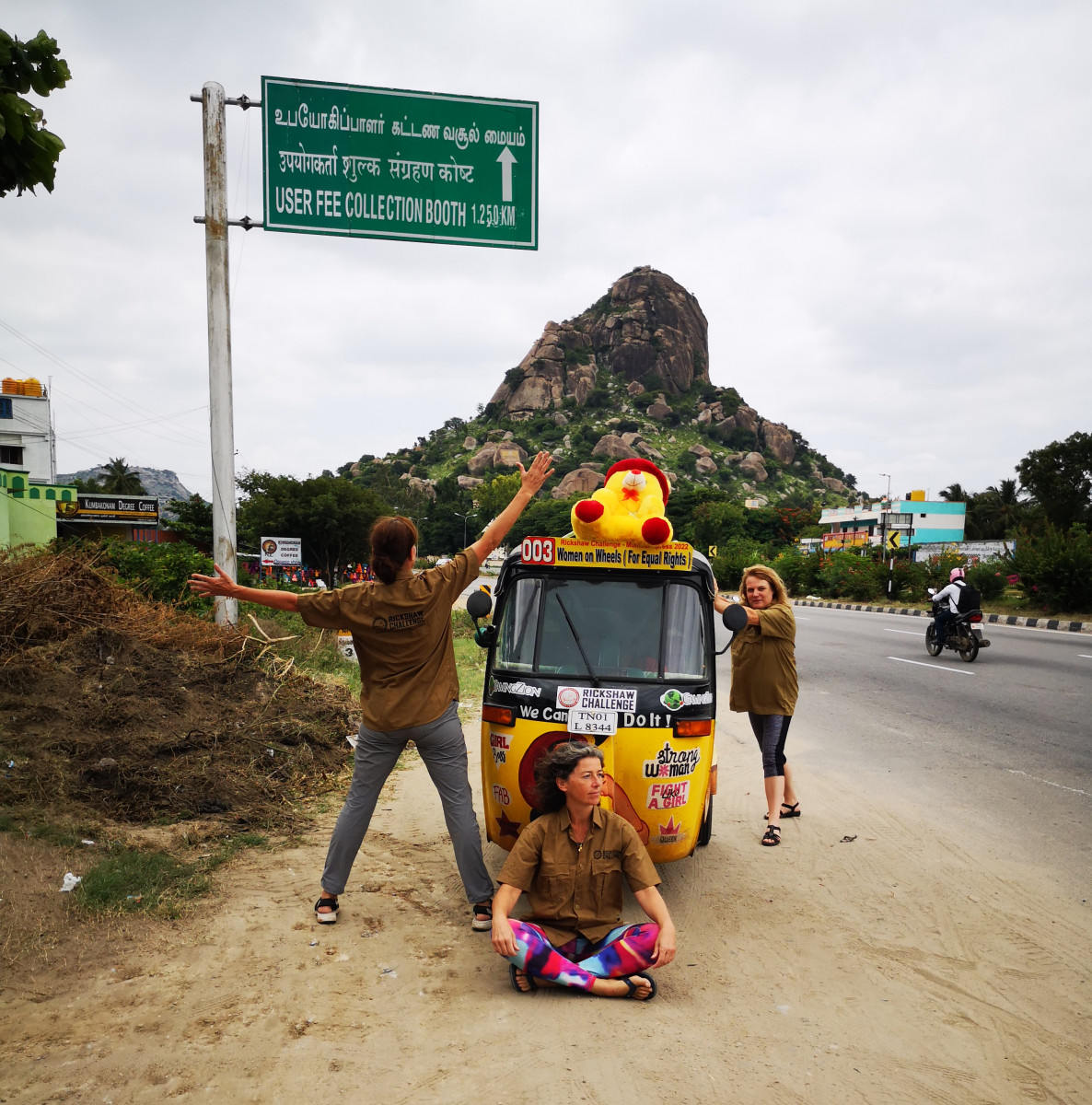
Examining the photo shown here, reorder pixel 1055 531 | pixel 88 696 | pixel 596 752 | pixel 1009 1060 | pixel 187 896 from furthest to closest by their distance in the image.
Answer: pixel 1055 531 → pixel 88 696 → pixel 187 896 → pixel 596 752 → pixel 1009 1060

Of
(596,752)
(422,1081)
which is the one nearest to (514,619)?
(596,752)

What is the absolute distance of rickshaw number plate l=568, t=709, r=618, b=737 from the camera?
4.56 metres

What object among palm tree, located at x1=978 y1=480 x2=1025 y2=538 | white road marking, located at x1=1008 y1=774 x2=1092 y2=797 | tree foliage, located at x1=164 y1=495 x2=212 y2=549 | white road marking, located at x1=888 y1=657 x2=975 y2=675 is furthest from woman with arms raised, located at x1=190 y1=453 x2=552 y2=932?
palm tree, located at x1=978 y1=480 x2=1025 y2=538

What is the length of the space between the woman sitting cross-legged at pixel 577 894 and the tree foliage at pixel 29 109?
10.8 ft

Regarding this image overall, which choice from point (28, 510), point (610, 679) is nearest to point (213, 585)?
point (610, 679)

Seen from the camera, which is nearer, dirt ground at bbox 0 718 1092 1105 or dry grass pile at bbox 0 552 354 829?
dirt ground at bbox 0 718 1092 1105

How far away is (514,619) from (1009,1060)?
3.14 metres

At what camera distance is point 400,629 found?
4285 mm

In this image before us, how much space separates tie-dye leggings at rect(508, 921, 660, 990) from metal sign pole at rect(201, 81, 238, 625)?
5882 mm

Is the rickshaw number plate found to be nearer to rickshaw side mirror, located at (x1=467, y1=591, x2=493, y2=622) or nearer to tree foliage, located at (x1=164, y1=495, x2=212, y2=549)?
rickshaw side mirror, located at (x1=467, y1=591, x2=493, y2=622)

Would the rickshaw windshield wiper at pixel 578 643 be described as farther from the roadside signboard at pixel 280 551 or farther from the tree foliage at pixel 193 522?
the tree foliage at pixel 193 522

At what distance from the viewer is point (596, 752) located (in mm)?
3824

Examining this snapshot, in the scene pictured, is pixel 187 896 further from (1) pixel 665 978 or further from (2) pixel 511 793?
(1) pixel 665 978

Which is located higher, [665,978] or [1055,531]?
[1055,531]
